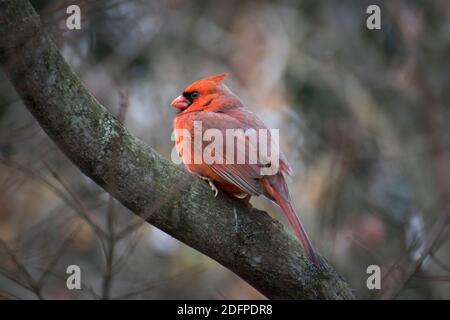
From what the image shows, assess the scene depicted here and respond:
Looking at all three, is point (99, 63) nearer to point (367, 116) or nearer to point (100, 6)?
point (367, 116)

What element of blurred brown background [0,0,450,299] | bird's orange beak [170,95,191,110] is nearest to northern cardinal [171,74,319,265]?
bird's orange beak [170,95,191,110]

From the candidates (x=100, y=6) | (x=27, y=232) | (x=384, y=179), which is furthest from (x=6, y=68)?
(x=384, y=179)

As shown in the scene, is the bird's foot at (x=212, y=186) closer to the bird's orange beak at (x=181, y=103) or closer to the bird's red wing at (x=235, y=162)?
the bird's red wing at (x=235, y=162)

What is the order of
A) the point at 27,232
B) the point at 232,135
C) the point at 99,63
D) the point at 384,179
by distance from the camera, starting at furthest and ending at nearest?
1. the point at 384,179
2. the point at 99,63
3. the point at 27,232
4. the point at 232,135

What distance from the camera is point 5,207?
19.0 ft

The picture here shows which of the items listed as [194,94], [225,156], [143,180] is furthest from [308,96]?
[143,180]

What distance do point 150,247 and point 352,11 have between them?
3960mm

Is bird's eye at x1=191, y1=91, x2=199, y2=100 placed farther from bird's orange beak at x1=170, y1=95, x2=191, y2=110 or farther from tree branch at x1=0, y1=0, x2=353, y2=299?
tree branch at x1=0, y1=0, x2=353, y2=299

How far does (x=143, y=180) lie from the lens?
3242mm

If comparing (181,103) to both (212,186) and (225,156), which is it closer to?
(225,156)

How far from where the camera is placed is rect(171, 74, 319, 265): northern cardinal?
12.5ft

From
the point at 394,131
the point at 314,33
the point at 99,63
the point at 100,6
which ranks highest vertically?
the point at 314,33

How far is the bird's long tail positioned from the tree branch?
0.08 m

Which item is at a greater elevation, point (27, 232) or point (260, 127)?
point (260, 127)
